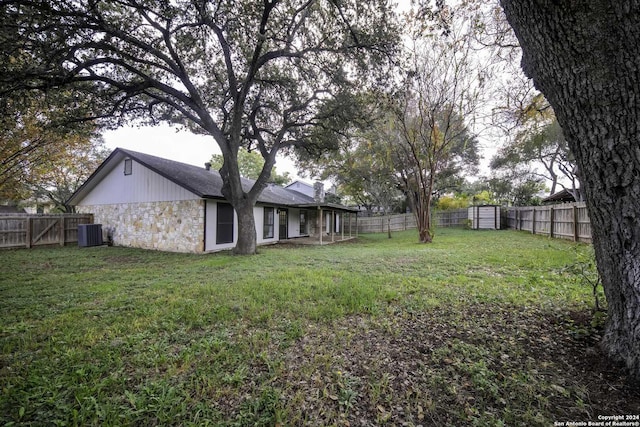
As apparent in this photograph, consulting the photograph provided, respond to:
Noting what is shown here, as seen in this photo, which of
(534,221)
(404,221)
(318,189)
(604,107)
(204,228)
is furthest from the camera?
(318,189)

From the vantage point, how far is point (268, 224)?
541 inches

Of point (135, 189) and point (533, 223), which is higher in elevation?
point (135, 189)

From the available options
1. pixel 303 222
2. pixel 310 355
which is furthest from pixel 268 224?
pixel 310 355

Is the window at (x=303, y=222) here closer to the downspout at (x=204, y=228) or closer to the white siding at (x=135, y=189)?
the downspout at (x=204, y=228)

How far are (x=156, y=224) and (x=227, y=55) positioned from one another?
7563 mm

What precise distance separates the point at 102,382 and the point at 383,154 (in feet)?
55.8

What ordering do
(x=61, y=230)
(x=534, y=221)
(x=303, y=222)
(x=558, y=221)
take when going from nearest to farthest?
(x=558, y=221), (x=61, y=230), (x=534, y=221), (x=303, y=222)

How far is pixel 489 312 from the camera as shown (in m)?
3.23

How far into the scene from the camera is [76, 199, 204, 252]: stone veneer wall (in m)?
10.2

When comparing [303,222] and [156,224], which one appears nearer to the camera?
[156,224]

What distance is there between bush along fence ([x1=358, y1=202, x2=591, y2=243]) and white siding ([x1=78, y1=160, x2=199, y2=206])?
1230cm

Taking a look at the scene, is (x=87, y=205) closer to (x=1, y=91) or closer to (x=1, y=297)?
(x=1, y=91)

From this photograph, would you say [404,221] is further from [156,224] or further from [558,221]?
[156,224]

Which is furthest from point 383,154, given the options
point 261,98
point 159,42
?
point 159,42
